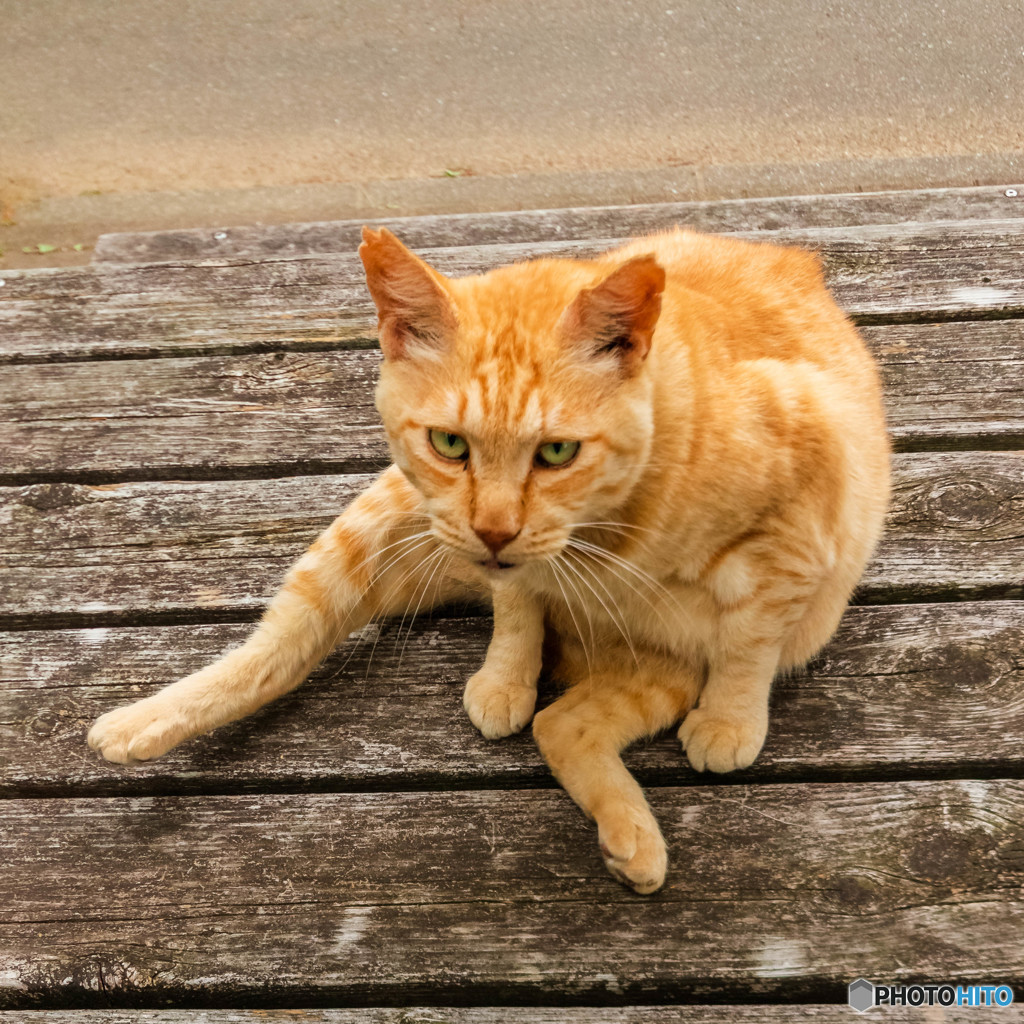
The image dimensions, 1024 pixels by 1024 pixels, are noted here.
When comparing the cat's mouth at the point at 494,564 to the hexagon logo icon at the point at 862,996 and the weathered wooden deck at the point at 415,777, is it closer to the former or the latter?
the weathered wooden deck at the point at 415,777

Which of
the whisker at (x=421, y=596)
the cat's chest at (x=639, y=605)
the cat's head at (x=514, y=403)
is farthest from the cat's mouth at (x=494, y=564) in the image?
the whisker at (x=421, y=596)

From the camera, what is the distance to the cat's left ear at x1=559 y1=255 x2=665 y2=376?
1070 mm

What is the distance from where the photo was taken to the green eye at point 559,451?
1.19 m

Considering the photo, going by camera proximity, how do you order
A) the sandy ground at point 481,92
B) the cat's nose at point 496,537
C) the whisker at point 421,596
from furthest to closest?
the sandy ground at point 481,92 < the whisker at point 421,596 < the cat's nose at point 496,537

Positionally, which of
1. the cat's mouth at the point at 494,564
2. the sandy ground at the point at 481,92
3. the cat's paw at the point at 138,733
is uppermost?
the sandy ground at the point at 481,92

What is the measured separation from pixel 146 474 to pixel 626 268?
1.15m

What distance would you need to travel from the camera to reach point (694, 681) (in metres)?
1.43

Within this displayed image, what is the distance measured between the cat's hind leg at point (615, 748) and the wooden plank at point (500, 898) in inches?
1.7

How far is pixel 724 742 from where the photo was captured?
1292 millimetres

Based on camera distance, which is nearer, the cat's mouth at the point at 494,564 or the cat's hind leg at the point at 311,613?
the cat's mouth at the point at 494,564

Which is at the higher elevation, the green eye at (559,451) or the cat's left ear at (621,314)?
the cat's left ear at (621,314)

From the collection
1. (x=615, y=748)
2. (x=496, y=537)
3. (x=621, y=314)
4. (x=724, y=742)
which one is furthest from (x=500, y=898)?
(x=621, y=314)

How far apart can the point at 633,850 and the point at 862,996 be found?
313 millimetres

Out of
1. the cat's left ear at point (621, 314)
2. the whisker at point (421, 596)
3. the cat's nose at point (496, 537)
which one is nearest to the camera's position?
the cat's left ear at point (621, 314)
